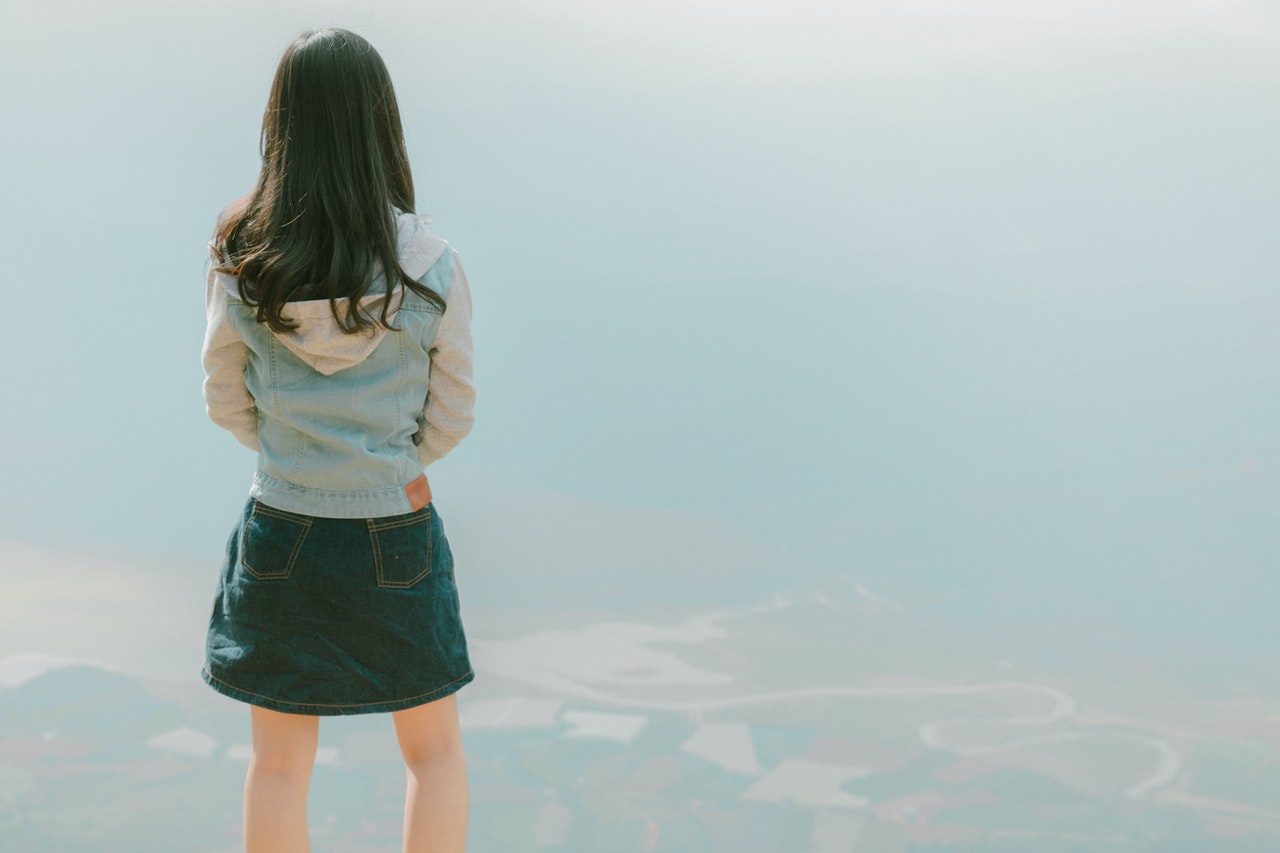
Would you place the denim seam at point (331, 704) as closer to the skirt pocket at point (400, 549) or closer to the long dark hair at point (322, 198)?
the skirt pocket at point (400, 549)

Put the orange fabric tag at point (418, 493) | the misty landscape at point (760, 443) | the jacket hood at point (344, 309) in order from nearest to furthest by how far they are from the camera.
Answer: the jacket hood at point (344, 309), the orange fabric tag at point (418, 493), the misty landscape at point (760, 443)

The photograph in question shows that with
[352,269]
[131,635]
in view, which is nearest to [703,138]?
[352,269]

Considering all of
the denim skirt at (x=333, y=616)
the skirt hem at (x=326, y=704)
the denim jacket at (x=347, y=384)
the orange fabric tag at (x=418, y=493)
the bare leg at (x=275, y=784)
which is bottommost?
the bare leg at (x=275, y=784)

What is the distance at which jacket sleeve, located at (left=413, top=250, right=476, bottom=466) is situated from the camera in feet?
4.17

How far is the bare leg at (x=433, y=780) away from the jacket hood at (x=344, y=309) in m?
0.36

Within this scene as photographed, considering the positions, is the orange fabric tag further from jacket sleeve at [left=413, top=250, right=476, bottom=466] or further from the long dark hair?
the long dark hair

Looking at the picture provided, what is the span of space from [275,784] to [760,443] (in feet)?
2.78

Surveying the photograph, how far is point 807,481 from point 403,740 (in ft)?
2.46

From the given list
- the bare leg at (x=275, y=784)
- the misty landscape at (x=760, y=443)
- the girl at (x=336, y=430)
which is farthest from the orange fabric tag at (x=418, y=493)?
the misty landscape at (x=760, y=443)

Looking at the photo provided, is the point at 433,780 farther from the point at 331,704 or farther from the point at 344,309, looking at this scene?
the point at 344,309

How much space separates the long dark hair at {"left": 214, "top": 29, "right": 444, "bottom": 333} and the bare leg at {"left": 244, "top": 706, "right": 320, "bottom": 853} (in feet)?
1.31

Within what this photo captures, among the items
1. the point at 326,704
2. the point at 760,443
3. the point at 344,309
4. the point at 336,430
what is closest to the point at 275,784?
the point at 326,704

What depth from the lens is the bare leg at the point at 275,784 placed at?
131 cm

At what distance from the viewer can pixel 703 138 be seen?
188 centimetres
